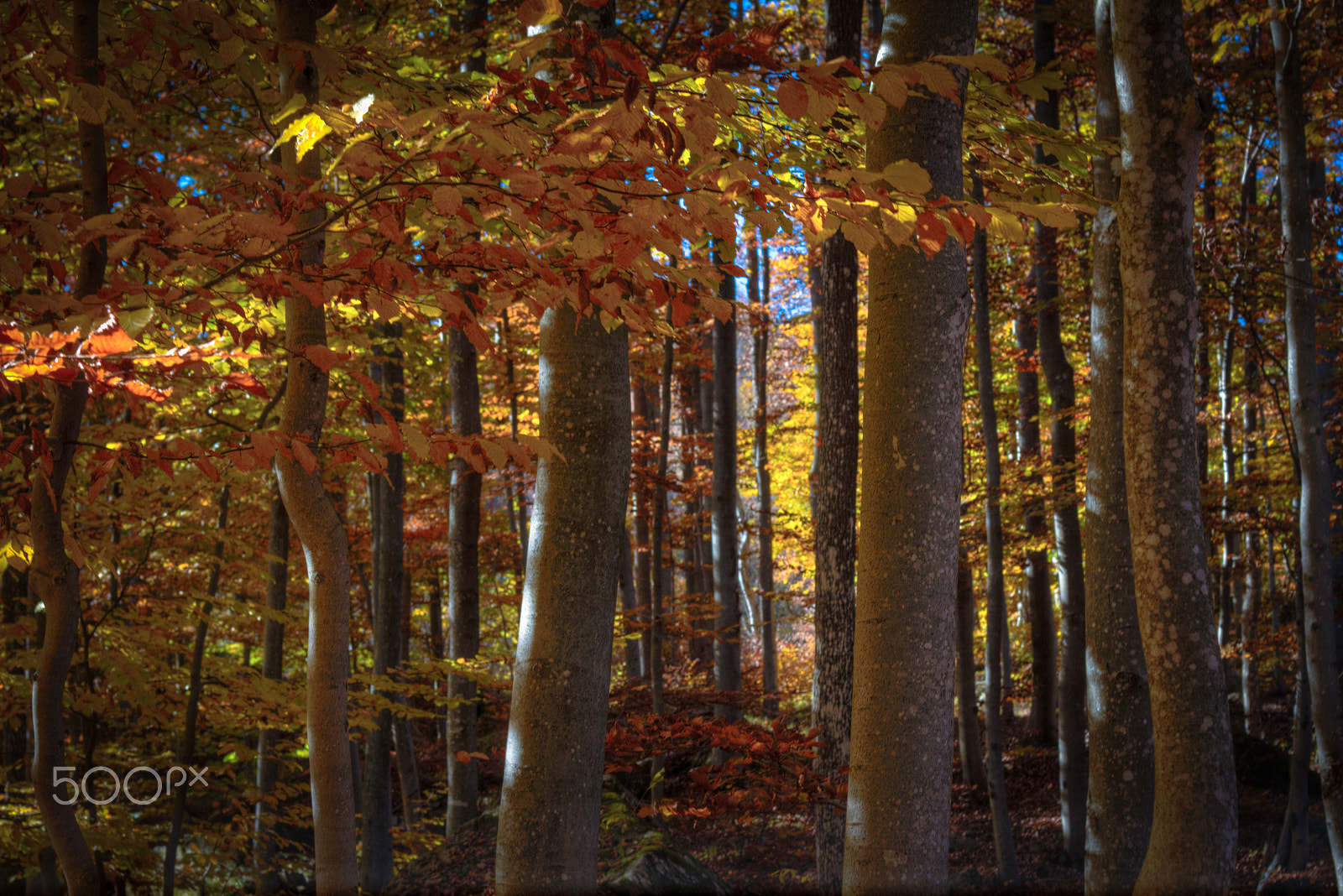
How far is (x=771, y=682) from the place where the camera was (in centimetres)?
1411

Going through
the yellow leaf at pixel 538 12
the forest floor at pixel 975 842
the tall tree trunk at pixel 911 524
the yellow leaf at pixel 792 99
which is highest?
the yellow leaf at pixel 538 12

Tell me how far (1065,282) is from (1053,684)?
245 inches

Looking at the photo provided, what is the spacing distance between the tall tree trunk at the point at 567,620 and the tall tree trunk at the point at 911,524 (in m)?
1.09

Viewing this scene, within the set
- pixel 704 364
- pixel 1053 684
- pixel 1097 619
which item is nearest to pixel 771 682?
pixel 1053 684

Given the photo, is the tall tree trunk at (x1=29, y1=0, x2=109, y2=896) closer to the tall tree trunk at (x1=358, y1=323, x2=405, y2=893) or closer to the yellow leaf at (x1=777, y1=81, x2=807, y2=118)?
the yellow leaf at (x1=777, y1=81, x2=807, y2=118)

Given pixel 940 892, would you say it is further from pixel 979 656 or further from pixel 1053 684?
pixel 979 656

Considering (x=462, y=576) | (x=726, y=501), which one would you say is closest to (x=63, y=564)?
(x=462, y=576)

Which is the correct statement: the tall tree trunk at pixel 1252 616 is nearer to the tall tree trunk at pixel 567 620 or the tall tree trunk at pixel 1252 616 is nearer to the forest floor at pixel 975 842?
the forest floor at pixel 975 842

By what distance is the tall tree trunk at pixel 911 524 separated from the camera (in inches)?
107

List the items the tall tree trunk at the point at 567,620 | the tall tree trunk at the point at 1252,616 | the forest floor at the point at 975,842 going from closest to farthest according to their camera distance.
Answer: the tall tree trunk at the point at 567,620, the forest floor at the point at 975,842, the tall tree trunk at the point at 1252,616

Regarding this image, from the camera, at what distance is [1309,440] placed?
596cm

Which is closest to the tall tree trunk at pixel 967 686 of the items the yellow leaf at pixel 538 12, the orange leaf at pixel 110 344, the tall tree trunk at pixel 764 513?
the tall tree trunk at pixel 764 513

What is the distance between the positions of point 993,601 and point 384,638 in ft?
21.3

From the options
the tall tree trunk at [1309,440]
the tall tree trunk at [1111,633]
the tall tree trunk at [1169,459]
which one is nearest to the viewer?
the tall tree trunk at [1169,459]
